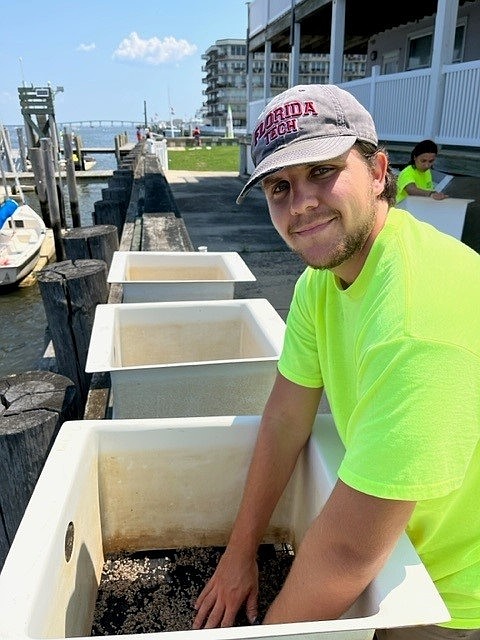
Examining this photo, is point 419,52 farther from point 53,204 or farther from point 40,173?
point 40,173

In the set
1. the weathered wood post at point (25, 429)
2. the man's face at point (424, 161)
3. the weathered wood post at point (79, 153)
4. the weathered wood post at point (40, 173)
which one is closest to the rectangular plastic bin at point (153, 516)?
the weathered wood post at point (25, 429)

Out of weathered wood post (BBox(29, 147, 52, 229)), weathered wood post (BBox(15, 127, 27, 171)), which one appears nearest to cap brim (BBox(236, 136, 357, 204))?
weathered wood post (BBox(29, 147, 52, 229))

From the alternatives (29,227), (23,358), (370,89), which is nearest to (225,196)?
(29,227)

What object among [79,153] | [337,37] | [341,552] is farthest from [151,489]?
[79,153]

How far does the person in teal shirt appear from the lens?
245 inches

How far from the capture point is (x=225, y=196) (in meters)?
15.0

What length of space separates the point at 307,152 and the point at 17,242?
1244cm

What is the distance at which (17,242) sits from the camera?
12.4 metres

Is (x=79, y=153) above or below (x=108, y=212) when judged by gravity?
below

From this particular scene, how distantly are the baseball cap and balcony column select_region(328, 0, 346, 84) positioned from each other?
381 inches

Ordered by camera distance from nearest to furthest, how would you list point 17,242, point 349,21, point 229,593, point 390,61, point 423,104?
point 229,593, point 423,104, point 349,21, point 17,242, point 390,61

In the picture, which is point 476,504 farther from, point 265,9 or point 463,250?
point 265,9

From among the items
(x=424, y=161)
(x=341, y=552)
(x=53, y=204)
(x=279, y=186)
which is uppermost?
(x=279, y=186)

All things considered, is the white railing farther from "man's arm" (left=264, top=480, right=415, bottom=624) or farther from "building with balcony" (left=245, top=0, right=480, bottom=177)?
"man's arm" (left=264, top=480, right=415, bottom=624)
